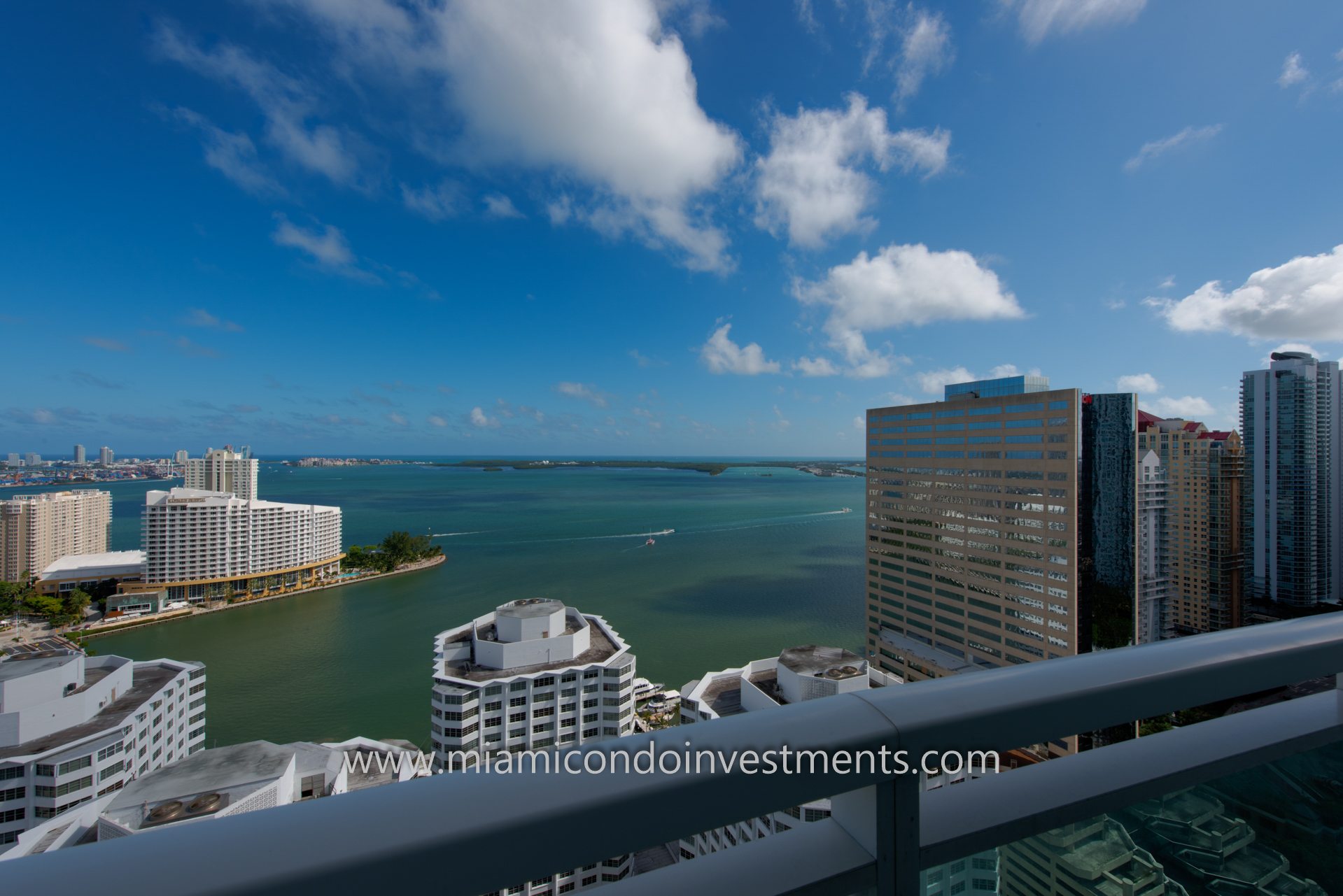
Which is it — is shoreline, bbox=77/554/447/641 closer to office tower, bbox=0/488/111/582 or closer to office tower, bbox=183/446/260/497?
office tower, bbox=0/488/111/582

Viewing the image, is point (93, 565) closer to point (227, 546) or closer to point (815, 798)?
point (227, 546)

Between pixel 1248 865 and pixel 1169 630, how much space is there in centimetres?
1272

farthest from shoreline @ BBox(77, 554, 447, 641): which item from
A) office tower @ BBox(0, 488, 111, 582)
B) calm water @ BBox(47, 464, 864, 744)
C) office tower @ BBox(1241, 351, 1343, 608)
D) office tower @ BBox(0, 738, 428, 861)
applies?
office tower @ BBox(1241, 351, 1343, 608)

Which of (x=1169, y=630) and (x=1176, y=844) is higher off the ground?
(x=1176, y=844)

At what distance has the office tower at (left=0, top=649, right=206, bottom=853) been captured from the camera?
177 inches

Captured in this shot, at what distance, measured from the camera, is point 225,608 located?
502 inches

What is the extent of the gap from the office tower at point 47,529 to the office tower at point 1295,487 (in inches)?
1041

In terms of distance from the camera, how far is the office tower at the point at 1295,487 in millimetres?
10406

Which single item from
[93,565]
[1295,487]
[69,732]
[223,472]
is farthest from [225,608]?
[1295,487]

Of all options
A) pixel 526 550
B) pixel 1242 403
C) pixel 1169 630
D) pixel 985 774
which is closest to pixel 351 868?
pixel 985 774

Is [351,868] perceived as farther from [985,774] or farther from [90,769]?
[90,769]

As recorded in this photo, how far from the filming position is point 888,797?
0.31 m

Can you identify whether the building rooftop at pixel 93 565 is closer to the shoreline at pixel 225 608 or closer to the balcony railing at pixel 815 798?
the shoreline at pixel 225 608

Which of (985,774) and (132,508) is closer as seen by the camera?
(985,774)
